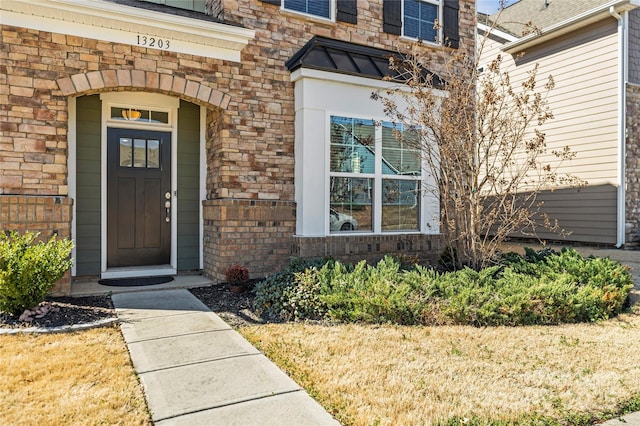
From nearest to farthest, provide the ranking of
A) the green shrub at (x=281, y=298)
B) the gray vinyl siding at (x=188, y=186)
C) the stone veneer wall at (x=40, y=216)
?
the green shrub at (x=281, y=298) < the stone veneer wall at (x=40, y=216) < the gray vinyl siding at (x=188, y=186)

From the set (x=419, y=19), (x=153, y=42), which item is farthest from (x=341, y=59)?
(x=153, y=42)

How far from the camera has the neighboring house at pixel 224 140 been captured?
19.2 feet

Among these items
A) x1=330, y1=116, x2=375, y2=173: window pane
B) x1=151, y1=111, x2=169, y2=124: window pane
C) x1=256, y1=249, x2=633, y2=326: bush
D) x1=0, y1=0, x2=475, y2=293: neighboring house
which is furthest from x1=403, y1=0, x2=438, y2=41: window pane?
x1=256, y1=249, x2=633, y2=326: bush

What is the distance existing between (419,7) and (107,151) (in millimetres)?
5924

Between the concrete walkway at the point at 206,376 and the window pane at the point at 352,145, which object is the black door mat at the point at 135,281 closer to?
the concrete walkway at the point at 206,376

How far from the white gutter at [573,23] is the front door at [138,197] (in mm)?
8135

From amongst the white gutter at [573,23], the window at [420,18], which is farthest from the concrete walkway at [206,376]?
the white gutter at [573,23]

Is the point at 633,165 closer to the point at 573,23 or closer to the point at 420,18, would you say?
the point at 573,23

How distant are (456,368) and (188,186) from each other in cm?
506

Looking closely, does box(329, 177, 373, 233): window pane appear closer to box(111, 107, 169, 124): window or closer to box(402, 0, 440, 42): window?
box(111, 107, 169, 124): window

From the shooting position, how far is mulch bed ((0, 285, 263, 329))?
431 centimetres

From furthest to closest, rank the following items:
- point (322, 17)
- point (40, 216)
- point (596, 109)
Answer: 1. point (596, 109)
2. point (322, 17)
3. point (40, 216)

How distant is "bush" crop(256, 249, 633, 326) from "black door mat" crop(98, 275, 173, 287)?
6.45 feet

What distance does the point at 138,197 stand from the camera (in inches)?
269
